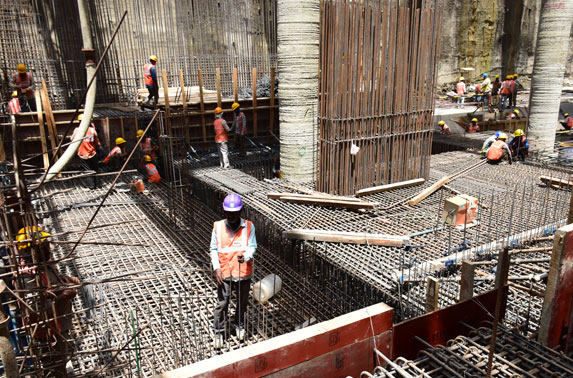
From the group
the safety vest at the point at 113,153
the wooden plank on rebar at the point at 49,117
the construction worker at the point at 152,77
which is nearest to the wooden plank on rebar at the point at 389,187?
the safety vest at the point at 113,153

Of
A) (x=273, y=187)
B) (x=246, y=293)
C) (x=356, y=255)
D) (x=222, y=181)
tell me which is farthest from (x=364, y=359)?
(x=222, y=181)

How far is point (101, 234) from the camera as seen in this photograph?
851 centimetres

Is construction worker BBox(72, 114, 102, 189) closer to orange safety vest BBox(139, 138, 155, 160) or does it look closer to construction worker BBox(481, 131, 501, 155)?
orange safety vest BBox(139, 138, 155, 160)

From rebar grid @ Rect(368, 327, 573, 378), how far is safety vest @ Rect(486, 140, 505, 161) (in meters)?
7.94

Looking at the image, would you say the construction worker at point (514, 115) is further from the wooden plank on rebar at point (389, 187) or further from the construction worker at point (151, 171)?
the construction worker at point (151, 171)

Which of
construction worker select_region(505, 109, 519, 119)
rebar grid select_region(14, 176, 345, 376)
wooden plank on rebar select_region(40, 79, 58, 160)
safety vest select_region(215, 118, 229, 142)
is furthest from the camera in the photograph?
construction worker select_region(505, 109, 519, 119)

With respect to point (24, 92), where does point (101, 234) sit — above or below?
below

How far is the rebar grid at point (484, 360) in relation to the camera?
3502 mm

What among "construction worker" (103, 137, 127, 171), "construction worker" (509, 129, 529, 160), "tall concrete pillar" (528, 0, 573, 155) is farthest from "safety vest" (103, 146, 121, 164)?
"tall concrete pillar" (528, 0, 573, 155)

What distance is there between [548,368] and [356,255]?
9.68ft

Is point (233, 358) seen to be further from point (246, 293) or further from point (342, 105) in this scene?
point (342, 105)

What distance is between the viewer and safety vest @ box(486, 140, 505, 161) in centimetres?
1099

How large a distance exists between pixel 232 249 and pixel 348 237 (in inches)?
86.7

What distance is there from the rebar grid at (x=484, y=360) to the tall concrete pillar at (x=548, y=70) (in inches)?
408
